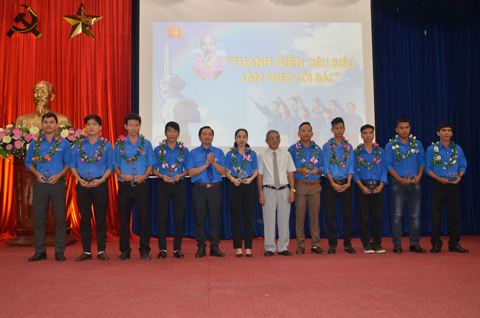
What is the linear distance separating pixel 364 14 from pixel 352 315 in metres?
5.00

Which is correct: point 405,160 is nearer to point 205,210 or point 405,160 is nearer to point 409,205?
point 409,205

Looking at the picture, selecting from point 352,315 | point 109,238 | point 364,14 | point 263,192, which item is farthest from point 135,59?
point 352,315

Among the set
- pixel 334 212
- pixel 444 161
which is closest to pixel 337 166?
pixel 334 212

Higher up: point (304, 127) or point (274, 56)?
point (274, 56)

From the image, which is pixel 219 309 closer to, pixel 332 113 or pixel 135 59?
pixel 332 113

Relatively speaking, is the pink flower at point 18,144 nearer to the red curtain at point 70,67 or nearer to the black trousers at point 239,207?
the red curtain at point 70,67

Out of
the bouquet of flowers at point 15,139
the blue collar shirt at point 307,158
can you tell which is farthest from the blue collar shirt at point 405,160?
the bouquet of flowers at point 15,139

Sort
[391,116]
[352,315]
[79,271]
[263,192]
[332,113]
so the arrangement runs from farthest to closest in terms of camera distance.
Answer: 1. [391,116]
2. [332,113]
3. [263,192]
4. [79,271]
5. [352,315]

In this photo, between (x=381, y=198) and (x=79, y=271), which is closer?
(x=79, y=271)

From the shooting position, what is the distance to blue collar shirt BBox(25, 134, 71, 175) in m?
3.97

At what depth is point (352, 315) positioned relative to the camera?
6.87 ft

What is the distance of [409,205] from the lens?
441 cm

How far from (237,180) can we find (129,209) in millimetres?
1174

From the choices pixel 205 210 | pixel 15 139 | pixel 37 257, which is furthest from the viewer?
pixel 15 139
